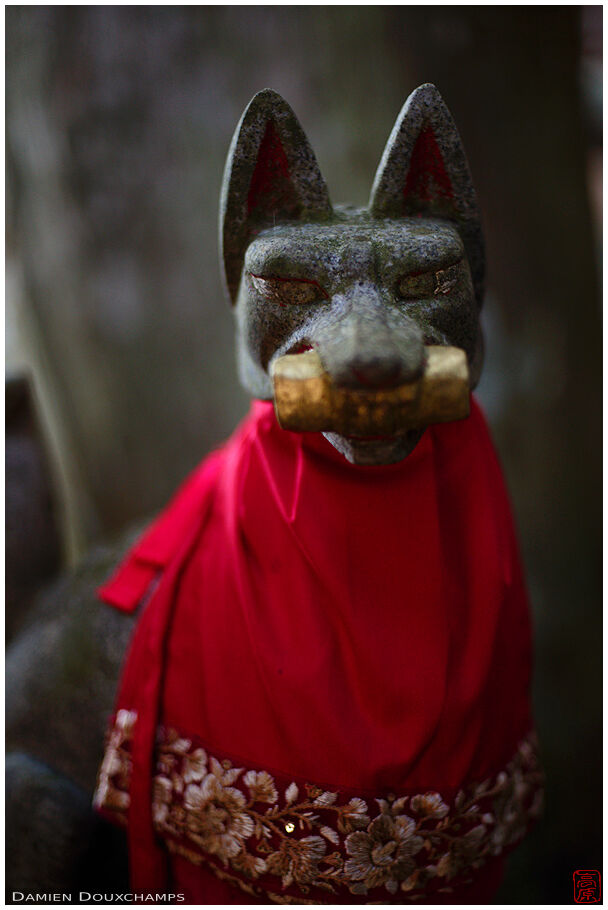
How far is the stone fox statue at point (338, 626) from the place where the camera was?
69 centimetres

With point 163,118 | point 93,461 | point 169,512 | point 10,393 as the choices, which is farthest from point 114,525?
point 163,118

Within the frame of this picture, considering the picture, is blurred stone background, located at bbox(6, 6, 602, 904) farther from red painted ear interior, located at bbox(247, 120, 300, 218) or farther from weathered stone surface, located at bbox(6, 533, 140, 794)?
red painted ear interior, located at bbox(247, 120, 300, 218)

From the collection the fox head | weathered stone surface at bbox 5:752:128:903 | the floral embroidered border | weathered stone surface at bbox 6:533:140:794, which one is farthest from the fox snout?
weathered stone surface at bbox 5:752:128:903

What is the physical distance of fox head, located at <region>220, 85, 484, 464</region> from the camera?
2.07 feet

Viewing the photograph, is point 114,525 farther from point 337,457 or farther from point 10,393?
point 337,457

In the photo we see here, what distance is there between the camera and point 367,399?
0.58 metres

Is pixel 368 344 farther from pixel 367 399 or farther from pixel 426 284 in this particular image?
pixel 426 284

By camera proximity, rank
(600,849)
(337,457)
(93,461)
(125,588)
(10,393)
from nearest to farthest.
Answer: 1. (337,457)
2. (125,588)
3. (10,393)
4. (600,849)
5. (93,461)

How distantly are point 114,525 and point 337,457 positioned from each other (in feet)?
3.84

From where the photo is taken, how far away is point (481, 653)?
0.75m

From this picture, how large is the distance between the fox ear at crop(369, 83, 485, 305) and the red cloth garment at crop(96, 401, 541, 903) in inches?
9.6

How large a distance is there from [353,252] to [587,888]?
3.40 feet

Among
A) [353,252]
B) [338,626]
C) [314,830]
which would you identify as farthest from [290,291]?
[314,830]

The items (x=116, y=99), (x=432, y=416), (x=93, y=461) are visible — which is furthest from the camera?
(x=93, y=461)
